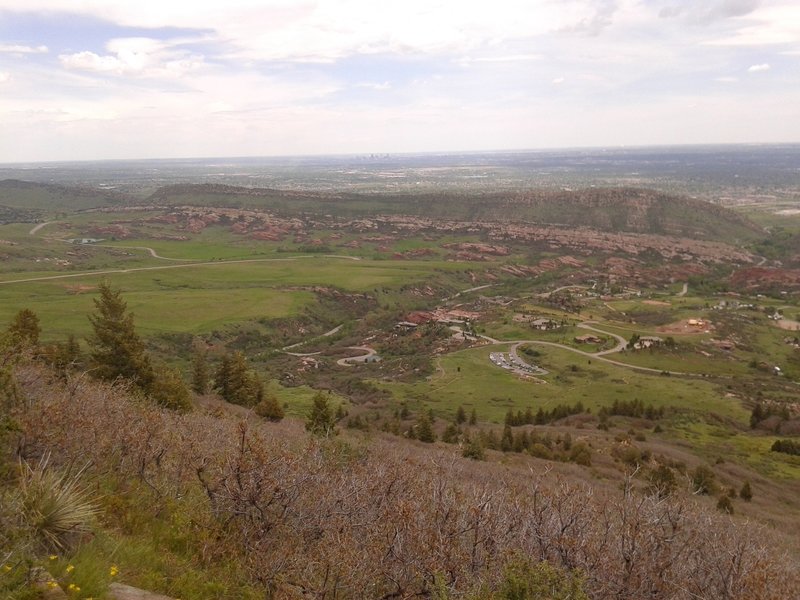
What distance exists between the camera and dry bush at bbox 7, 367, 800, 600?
926 centimetres

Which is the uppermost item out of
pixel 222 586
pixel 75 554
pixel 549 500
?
pixel 75 554

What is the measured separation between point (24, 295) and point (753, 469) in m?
104

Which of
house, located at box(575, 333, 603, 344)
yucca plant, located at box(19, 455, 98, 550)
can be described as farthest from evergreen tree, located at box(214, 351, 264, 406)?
house, located at box(575, 333, 603, 344)

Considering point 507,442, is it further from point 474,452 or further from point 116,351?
point 116,351

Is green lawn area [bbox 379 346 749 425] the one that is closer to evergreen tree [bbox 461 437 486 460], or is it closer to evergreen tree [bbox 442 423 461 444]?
evergreen tree [bbox 442 423 461 444]

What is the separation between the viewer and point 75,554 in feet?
24.4

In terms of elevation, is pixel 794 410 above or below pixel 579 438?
below

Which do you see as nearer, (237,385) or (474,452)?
(474,452)

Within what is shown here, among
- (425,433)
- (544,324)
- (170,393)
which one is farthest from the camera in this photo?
(544,324)

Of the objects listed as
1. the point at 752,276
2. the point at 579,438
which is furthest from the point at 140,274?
the point at 752,276

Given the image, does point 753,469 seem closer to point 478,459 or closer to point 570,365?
point 478,459

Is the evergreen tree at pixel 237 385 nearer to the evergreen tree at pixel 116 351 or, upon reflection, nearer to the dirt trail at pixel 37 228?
the evergreen tree at pixel 116 351

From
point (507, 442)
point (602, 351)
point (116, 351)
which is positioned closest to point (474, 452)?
point (507, 442)

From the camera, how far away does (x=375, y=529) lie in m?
11.1
